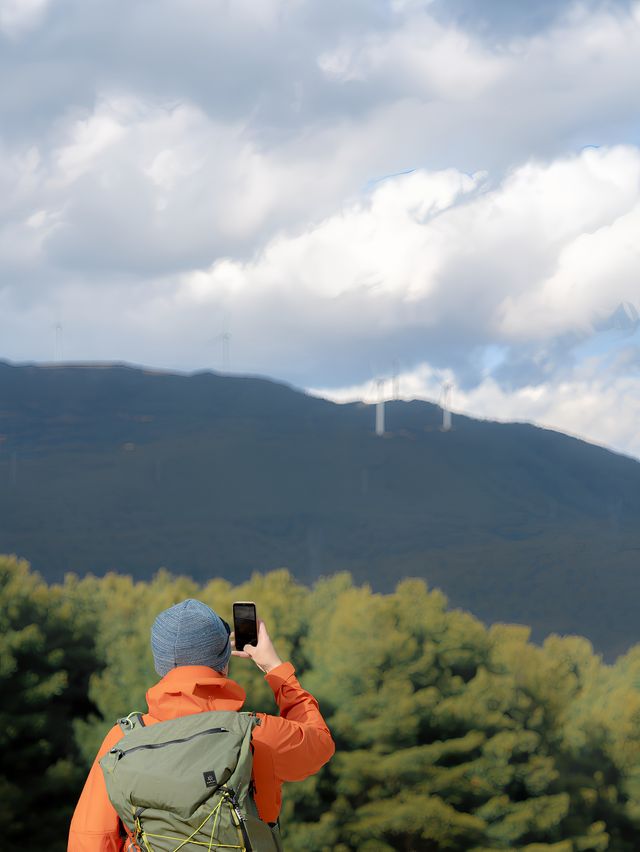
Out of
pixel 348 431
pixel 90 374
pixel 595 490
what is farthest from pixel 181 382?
pixel 595 490

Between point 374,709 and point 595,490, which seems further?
point 595,490

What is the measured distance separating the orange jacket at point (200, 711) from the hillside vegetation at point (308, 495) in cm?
7001

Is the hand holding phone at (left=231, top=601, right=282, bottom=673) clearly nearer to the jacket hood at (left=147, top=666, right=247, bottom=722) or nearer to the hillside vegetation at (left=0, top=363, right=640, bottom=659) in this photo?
the jacket hood at (left=147, top=666, right=247, bottom=722)

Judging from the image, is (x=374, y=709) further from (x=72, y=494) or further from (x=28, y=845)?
(x=72, y=494)

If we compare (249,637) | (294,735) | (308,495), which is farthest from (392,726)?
(308,495)

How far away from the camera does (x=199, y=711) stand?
5.56ft

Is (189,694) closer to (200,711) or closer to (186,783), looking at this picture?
(200,711)

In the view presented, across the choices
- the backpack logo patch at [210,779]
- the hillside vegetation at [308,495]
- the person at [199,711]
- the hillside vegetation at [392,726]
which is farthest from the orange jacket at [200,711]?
the hillside vegetation at [308,495]

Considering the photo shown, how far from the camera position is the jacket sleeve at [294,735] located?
1718 mm

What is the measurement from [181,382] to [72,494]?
3081 cm

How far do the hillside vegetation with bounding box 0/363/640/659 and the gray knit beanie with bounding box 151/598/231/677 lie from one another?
70.0 m

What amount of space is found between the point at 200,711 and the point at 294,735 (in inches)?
6.9

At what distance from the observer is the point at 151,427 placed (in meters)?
99.3

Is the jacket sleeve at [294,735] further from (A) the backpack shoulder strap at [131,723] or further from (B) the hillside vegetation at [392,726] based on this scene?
(B) the hillside vegetation at [392,726]
